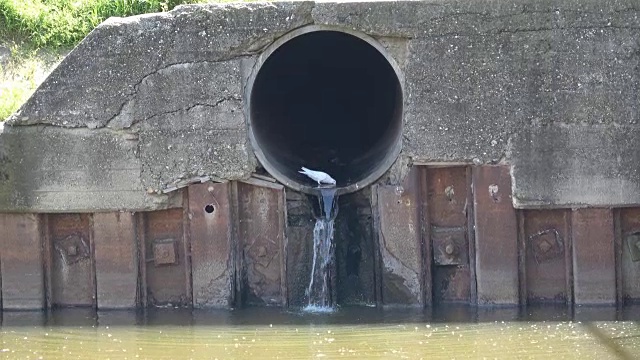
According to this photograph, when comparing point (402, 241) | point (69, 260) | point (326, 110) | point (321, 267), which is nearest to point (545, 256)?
point (402, 241)

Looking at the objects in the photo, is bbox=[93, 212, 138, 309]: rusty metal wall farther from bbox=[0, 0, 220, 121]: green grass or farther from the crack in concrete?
bbox=[0, 0, 220, 121]: green grass

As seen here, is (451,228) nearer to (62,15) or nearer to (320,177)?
(320,177)

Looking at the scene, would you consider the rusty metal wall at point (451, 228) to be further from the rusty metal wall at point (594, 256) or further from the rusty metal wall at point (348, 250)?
the rusty metal wall at point (594, 256)

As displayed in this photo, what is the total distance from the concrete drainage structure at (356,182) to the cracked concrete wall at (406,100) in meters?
0.01

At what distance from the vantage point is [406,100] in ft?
34.7

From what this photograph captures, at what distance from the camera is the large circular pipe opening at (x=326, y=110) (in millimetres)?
11469

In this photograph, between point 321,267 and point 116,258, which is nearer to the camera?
point 116,258

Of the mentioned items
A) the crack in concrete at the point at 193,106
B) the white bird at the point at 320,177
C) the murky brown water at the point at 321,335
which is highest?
the crack in concrete at the point at 193,106

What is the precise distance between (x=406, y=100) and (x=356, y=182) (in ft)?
3.49

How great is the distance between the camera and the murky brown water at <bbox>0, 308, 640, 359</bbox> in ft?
30.3

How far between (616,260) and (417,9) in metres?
2.69

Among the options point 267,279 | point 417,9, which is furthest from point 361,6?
point 267,279

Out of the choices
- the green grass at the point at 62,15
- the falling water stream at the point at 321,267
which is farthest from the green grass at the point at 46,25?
the falling water stream at the point at 321,267

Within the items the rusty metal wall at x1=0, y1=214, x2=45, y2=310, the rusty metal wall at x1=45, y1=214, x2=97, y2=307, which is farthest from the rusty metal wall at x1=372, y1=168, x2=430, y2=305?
the rusty metal wall at x1=0, y1=214, x2=45, y2=310
